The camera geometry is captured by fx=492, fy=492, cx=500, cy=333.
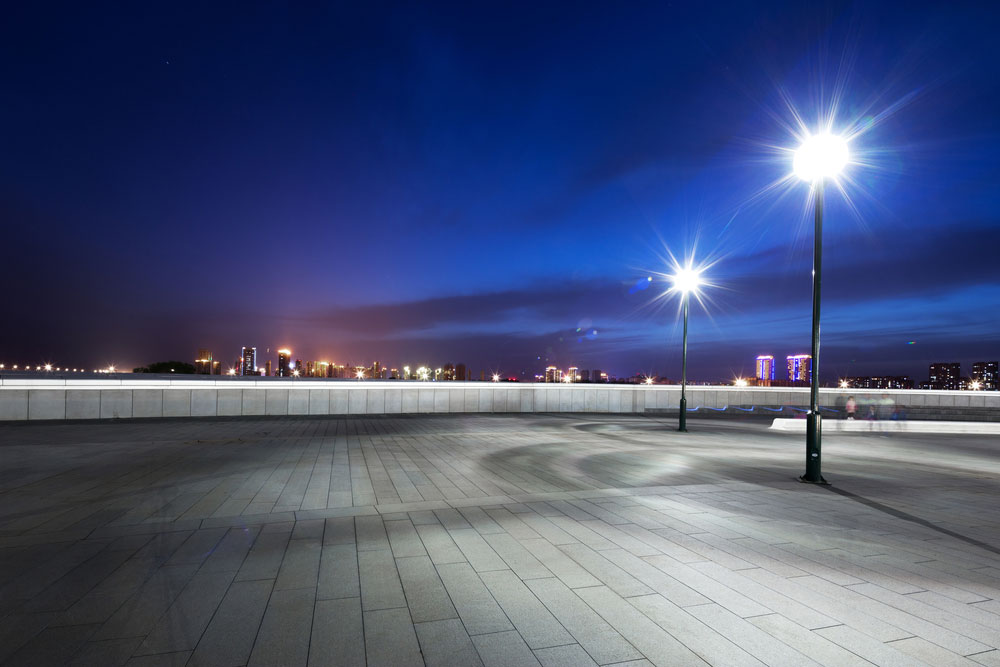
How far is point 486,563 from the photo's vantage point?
17.2 ft

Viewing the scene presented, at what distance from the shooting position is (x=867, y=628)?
3.94 m

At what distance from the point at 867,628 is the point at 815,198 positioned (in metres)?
8.63

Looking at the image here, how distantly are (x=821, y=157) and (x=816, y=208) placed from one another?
99 centimetres

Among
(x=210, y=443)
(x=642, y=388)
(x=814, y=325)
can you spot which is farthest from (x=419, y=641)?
(x=642, y=388)

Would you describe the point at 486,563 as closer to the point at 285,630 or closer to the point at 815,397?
the point at 285,630

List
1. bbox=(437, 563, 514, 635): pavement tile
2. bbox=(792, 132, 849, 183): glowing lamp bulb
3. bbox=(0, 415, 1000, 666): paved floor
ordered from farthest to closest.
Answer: bbox=(792, 132, 849, 183): glowing lamp bulb < bbox=(437, 563, 514, 635): pavement tile < bbox=(0, 415, 1000, 666): paved floor

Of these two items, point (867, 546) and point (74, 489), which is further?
point (74, 489)

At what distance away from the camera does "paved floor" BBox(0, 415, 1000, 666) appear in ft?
12.0

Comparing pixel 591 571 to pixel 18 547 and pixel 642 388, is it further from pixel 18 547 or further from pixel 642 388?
pixel 642 388

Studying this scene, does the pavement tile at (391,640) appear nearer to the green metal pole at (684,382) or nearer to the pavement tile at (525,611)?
the pavement tile at (525,611)

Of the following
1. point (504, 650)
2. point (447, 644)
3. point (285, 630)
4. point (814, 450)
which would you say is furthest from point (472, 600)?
point (814, 450)

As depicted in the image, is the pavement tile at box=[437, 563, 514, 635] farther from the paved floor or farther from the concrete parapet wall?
the concrete parapet wall

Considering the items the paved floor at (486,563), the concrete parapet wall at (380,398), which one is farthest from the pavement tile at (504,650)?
the concrete parapet wall at (380,398)

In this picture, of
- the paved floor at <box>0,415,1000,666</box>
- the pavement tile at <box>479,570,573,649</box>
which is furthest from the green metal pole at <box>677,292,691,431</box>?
the pavement tile at <box>479,570,573,649</box>
